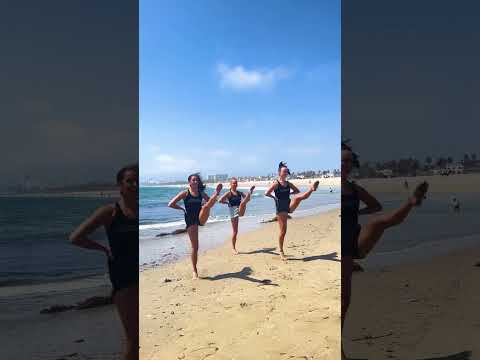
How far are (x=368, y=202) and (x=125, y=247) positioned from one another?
121cm

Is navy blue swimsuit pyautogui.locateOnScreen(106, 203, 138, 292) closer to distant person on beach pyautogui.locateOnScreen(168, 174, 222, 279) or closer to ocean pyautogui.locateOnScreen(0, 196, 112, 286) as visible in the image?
ocean pyautogui.locateOnScreen(0, 196, 112, 286)

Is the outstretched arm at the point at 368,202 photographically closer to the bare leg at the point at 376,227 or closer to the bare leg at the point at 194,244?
the bare leg at the point at 376,227

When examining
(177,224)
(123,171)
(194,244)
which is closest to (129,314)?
(123,171)

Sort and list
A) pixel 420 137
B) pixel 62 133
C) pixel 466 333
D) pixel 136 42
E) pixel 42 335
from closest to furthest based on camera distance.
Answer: pixel 42 335 → pixel 62 133 → pixel 136 42 → pixel 466 333 → pixel 420 137

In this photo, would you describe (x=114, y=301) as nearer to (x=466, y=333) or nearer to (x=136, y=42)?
(x=136, y=42)

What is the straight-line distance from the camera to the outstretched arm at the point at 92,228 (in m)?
1.30

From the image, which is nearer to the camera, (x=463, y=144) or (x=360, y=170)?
(x=360, y=170)

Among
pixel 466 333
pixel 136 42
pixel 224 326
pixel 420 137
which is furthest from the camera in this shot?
pixel 224 326

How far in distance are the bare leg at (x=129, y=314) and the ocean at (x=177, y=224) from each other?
8.25 ft

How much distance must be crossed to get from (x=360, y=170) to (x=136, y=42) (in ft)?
4.13

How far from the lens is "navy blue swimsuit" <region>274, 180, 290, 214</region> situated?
13.7ft

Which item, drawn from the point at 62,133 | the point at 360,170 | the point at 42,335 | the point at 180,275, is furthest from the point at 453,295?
the point at 180,275

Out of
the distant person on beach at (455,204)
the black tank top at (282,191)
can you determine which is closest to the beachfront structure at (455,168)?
the distant person on beach at (455,204)

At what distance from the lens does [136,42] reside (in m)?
1.44
